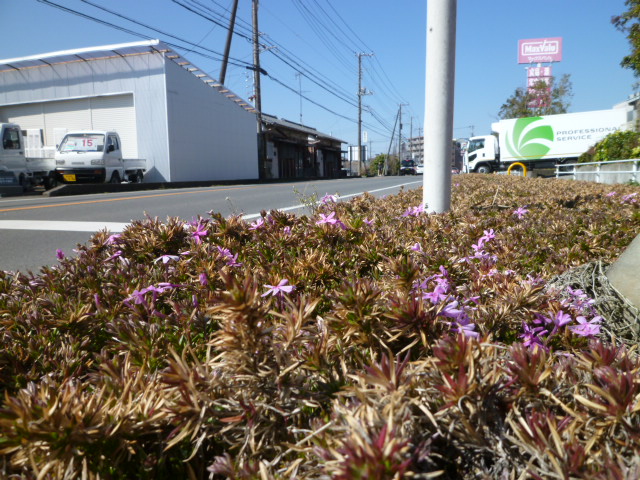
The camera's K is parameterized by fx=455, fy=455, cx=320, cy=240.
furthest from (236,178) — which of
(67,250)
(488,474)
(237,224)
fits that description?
(488,474)

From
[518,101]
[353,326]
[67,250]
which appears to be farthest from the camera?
[518,101]

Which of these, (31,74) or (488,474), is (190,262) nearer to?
(488,474)

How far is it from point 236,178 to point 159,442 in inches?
1300

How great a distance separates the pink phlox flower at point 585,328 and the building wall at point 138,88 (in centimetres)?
2660

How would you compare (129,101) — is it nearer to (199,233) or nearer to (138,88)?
(138,88)

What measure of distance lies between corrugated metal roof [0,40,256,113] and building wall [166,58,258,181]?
0.48m

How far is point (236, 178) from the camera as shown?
1299 inches

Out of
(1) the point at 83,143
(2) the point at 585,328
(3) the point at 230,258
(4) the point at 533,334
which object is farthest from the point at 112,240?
(1) the point at 83,143

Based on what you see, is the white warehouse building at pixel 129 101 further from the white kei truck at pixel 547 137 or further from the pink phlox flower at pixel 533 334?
the pink phlox flower at pixel 533 334

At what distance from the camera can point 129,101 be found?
2619 cm

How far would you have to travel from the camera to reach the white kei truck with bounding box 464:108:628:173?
29.6 m

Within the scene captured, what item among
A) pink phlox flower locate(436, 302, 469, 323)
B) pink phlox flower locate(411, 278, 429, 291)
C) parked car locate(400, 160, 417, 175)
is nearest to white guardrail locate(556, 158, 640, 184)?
pink phlox flower locate(411, 278, 429, 291)

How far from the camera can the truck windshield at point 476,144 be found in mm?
33906

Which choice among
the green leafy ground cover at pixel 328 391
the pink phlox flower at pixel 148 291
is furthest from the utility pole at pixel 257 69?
the green leafy ground cover at pixel 328 391
